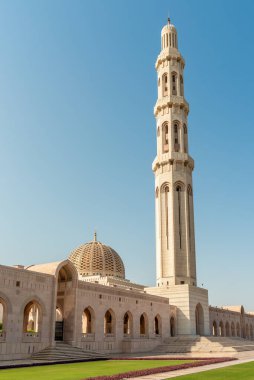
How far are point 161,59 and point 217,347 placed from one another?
41862 millimetres

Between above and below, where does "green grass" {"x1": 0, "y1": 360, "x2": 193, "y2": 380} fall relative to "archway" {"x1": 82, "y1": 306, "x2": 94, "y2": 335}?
below

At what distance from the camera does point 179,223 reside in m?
52.6

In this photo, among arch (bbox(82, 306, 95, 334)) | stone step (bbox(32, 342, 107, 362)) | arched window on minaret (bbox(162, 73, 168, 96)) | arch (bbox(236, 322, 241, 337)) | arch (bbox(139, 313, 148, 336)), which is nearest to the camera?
stone step (bbox(32, 342, 107, 362))

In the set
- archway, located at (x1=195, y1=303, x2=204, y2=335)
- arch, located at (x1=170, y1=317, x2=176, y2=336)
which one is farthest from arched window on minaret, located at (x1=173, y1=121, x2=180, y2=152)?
arch, located at (x1=170, y1=317, x2=176, y2=336)

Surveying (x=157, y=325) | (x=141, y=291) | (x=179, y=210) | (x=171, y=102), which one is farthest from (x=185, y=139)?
(x=157, y=325)

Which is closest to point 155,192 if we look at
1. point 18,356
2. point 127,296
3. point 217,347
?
point 127,296

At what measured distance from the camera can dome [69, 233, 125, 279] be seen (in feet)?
179

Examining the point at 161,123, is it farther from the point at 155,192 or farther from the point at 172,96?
the point at 155,192

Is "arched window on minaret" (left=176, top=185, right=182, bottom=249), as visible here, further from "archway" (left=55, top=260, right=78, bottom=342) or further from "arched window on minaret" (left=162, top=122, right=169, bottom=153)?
"archway" (left=55, top=260, right=78, bottom=342)

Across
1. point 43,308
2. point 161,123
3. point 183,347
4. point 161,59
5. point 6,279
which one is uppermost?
point 161,59

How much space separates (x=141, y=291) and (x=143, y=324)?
3.71 metres

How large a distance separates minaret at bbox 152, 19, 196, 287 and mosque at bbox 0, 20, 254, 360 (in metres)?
0.13

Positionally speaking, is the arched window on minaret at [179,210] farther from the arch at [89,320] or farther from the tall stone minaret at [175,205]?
the arch at [89,320]

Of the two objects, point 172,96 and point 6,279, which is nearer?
point 6,279
